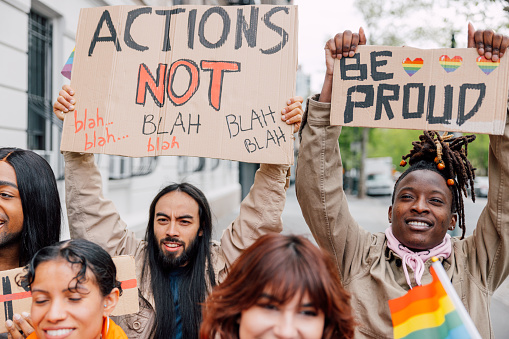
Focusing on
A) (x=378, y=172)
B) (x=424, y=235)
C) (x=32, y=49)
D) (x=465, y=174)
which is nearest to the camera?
(x=424, y=235)

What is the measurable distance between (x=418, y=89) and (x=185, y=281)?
4.82 feet

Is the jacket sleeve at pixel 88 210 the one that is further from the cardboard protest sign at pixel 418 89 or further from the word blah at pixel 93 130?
the cardboard protest sign at pixel 418 89

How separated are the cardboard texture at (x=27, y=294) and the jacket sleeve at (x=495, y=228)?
1.56m

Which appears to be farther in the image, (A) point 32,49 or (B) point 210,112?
(A) point 32,49

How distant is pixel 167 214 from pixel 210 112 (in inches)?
22.0

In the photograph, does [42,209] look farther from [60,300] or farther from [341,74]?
[341,74]

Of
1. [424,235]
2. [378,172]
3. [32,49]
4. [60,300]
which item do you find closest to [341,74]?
[424,235]

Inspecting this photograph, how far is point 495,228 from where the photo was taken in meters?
2.20

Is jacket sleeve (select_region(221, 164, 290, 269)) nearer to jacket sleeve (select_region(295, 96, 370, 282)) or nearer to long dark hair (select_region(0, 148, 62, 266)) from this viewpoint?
jacket sleeve (select_region(295, 96, 370, 282))

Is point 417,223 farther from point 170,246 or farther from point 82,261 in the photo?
point 82,261

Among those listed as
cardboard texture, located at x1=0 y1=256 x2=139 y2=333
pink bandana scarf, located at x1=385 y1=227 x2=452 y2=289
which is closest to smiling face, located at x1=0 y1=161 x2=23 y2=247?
cardboard texture, located at x1=0 y1=256 x2=139 y2=333

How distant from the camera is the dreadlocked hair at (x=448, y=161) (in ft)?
7.82

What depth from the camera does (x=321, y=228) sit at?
7.54 feet

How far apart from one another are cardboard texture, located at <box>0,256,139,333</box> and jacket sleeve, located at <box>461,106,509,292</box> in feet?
5.11
